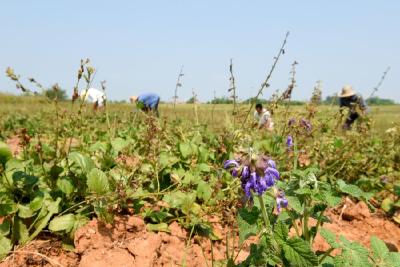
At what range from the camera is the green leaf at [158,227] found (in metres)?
2.86

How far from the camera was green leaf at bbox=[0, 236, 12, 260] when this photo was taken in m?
2.38

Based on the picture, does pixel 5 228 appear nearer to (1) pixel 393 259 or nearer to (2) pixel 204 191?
(2) pixel 204 191

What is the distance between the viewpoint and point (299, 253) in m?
1.68

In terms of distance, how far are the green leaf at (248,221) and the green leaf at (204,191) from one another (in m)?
1.30

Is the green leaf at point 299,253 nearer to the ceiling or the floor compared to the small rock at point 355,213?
nearer to the ceiling

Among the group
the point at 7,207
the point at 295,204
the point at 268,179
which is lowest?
the point at 7,207

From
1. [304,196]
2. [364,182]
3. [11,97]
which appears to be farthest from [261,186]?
[11,97]

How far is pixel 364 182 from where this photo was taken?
14.5 ft

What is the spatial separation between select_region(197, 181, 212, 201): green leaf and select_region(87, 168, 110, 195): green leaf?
0.77 metres

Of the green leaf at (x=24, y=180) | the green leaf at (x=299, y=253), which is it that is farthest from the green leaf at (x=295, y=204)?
the green leaf at (x=24, y=180)

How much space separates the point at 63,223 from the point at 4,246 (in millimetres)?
349

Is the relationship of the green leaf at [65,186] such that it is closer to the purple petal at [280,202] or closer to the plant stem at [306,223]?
the purple petal at [280,202]

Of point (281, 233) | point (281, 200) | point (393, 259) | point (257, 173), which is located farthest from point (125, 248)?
point (393, 259)

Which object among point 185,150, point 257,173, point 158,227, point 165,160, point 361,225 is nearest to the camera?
point 257,173
